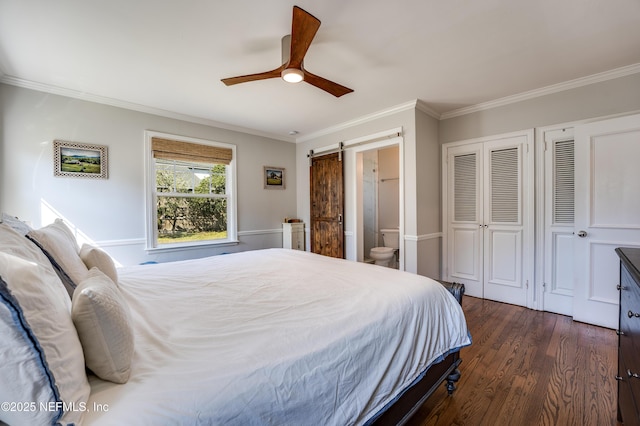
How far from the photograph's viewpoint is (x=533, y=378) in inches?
74.9

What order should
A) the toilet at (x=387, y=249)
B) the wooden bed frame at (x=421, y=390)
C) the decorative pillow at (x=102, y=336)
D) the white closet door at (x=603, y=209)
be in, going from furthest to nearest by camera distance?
the toilet at (x=387, y=249) → the white closet door at (x=603, y=209) → the wooden bed frame at (x=421, y=390) → the decorative pillow at (x=102, y=336)

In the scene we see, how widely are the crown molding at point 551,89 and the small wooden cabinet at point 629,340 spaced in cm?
225

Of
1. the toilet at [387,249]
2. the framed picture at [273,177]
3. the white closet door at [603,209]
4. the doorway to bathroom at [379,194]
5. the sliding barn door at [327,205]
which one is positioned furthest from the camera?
the doorway to bathroom at [379,194]

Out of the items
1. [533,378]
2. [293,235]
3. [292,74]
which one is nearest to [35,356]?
[292,74]

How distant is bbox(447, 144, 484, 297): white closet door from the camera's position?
11.7 feet

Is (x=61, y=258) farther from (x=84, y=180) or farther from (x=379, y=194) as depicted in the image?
(x=379, y=194)

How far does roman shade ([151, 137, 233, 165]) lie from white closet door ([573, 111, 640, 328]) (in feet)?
14.6

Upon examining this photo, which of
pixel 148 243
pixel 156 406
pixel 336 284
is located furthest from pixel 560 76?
pixel 148 243

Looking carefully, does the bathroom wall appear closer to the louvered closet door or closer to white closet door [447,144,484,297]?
white closet door [447,144,484,297]

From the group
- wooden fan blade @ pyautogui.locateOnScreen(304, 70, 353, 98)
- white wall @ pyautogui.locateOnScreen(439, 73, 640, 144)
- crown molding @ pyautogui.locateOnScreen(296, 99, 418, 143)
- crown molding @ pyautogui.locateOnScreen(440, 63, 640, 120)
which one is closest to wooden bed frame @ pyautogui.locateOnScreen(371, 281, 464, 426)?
wooden fan blade @ pyautogui.locateOnScreen(304, 70, 353, 98)

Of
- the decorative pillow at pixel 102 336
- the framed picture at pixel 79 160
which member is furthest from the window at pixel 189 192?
the decorative pillow at pixel 102 336

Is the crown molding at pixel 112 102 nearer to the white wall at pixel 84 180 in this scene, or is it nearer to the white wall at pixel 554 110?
the white wall at pixel 84 180

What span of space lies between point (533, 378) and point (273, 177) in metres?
4.17

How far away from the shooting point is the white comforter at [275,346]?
74 cm
